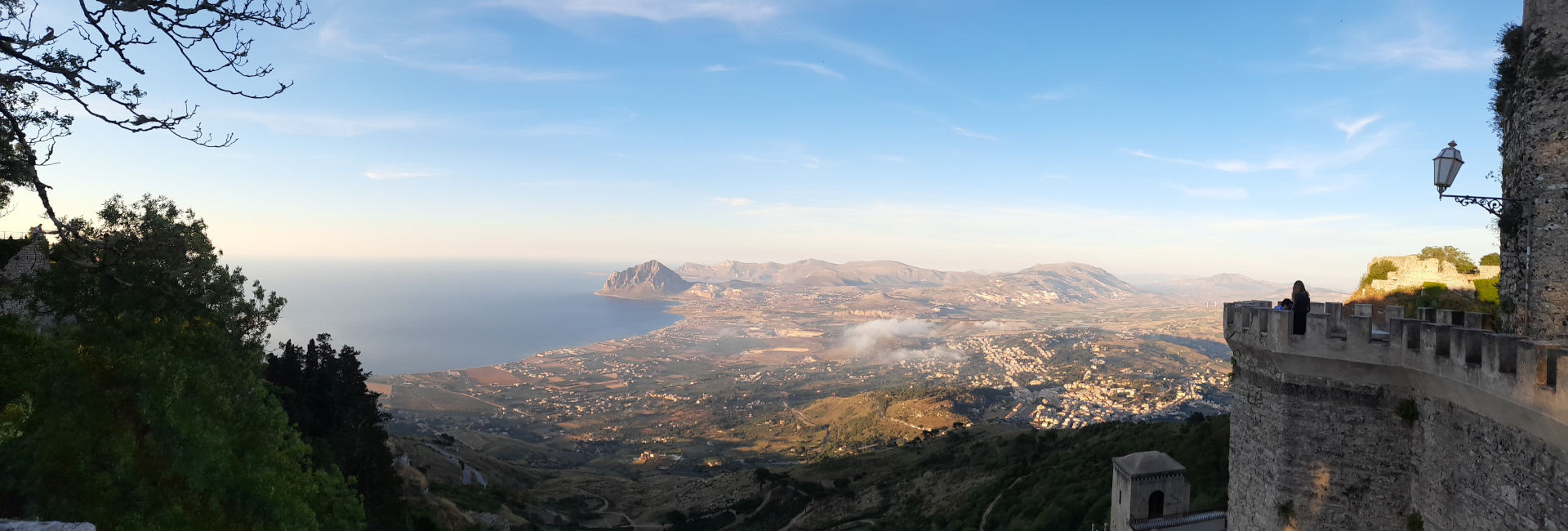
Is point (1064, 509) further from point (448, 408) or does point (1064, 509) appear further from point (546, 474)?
point (448, 408)

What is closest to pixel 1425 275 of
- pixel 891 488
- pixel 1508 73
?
pixel 1508 73

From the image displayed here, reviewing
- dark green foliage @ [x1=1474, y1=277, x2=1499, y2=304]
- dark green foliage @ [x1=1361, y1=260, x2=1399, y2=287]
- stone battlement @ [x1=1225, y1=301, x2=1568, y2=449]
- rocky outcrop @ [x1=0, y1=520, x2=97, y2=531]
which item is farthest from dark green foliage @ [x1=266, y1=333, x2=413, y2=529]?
dark green foliage @ [x1=1361, y1=260, x2=1399, y2=287]

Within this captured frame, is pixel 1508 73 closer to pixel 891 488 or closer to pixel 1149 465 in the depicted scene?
pixel 1149 465

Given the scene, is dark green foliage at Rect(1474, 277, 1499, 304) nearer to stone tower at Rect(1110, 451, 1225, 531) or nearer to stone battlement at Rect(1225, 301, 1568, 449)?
stone tower at Rect(1110, 451, 1225, 531)

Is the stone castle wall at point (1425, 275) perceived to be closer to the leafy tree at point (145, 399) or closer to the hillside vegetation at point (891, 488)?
the hillside vegetation at point (891, 488)

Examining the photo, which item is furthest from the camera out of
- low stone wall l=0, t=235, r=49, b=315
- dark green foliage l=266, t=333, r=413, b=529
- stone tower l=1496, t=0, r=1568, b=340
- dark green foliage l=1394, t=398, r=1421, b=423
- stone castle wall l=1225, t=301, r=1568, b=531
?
dark green foliage l=266, t=333, r=413, b=529
